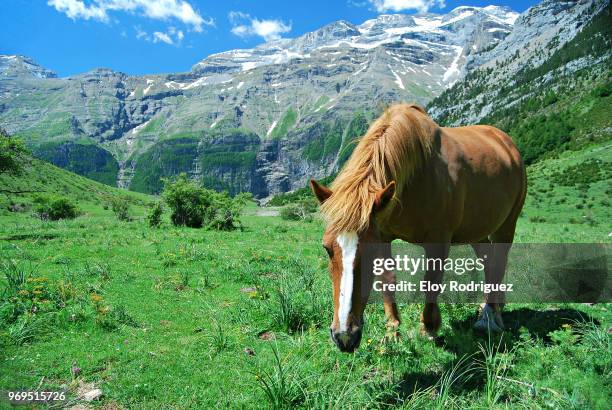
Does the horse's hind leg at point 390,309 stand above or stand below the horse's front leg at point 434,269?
below

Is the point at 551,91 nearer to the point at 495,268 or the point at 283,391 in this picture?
the point at 495,268

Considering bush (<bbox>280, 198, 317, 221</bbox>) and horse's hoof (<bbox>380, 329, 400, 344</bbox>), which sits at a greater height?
bush (<bbox>280, 198, 317, 221</bbox>)

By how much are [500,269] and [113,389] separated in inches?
255

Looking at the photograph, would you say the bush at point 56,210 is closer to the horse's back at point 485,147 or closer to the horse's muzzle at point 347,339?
the horse's back at point 485,147

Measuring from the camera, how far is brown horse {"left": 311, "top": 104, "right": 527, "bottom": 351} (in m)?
3.58

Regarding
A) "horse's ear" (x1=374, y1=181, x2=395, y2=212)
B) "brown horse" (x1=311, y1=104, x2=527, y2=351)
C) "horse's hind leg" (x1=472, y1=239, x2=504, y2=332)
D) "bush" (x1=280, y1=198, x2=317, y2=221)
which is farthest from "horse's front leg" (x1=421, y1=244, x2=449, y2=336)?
"bush" (x1=280, y1=198, x2=317, y2=221)

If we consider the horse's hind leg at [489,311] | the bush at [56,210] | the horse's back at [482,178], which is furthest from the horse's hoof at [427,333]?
the bush at [56,210]

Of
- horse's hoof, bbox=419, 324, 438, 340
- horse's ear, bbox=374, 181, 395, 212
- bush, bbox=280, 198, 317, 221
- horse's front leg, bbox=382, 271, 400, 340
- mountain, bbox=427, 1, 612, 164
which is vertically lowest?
horse's hoof, bbox=419, 324, 438, 340

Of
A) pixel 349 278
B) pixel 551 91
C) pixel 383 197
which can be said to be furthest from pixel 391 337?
pixel 551 91

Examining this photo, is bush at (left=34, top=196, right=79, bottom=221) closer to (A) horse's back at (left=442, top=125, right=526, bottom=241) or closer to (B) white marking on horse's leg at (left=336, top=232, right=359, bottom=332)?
(A) horse's back at (left=442, top=125, right=526, bottom=241)

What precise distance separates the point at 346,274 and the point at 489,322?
3.62 metres

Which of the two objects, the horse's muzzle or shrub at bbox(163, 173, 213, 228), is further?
shrub at bbox(163, 173, 213, 228)

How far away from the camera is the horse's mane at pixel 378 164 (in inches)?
143

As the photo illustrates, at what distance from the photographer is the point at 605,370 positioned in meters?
3.79
